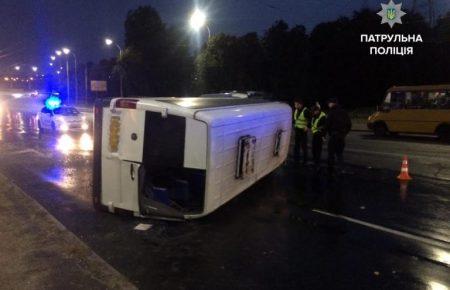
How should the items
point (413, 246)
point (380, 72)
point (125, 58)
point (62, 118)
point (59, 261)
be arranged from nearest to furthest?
point (59, 261), point (413, 246), point (62, 118), point (380, 72), point (125, 58)

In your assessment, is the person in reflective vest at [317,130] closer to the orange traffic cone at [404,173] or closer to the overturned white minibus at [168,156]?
the orange traffic cone at [404,173]

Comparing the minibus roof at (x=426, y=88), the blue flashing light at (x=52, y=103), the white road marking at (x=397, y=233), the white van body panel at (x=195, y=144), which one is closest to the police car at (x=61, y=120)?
the blue flashing light at (x=52, y=103)

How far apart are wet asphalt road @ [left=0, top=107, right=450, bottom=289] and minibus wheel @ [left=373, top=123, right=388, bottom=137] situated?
35.3 feet

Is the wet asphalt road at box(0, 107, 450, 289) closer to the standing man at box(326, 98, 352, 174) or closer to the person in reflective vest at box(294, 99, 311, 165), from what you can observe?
the standing man at box(326, 98, 352, 174)

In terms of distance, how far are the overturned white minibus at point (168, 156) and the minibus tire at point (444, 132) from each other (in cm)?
1432

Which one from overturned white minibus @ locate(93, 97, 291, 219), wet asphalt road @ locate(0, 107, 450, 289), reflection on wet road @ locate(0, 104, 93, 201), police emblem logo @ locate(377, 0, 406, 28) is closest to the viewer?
wet asphalt road @ locate(0, 107, 450, 289)

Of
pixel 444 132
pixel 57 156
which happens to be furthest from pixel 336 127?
pixel 444 132

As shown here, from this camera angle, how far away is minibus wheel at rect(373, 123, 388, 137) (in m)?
21.7

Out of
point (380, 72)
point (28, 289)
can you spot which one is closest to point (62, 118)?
point (28, 289)

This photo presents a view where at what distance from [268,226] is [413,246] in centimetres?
208

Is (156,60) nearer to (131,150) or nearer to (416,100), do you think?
(416,100)

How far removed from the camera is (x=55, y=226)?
689 centimetres

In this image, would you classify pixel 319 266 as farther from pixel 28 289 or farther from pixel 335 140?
pixel 335 140

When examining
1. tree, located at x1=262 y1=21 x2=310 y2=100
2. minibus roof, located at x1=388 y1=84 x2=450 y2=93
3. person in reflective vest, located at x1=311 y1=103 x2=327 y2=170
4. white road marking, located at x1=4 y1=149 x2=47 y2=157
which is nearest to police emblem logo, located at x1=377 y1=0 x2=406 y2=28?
tree, located at x1=262 y1=21 x2=310 y2=100
